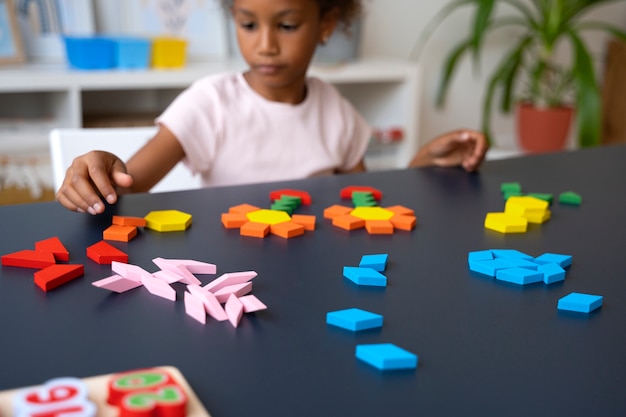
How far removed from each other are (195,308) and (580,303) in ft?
1.14

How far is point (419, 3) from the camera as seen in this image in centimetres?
334

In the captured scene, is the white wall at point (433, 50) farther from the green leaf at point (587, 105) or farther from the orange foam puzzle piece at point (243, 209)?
the orange foam puzzle piece at point (243, 209)

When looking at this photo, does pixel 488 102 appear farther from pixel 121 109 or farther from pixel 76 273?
pixel 76 273

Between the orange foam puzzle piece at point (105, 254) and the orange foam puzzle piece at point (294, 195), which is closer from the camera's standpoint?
the orange foam puzzle piece at point (105, 254)

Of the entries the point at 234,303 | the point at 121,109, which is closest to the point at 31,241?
the point at 234,303

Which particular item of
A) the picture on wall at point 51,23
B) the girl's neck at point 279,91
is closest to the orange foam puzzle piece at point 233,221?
the girl's neck at point 279,91

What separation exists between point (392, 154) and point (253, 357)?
247cm

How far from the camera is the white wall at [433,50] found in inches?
129

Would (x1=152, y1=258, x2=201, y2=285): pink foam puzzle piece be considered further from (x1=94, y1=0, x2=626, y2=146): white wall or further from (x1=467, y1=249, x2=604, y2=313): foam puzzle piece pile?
(x1=94, y1=0, x2=626, y2=146): white wall

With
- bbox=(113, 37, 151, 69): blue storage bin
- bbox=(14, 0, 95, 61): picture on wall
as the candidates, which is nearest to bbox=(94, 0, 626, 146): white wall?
bbox=(113, 37, 151, 69): blue storage bin

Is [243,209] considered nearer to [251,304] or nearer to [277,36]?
[251,304]

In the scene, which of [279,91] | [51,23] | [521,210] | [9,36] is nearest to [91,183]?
[521,210]

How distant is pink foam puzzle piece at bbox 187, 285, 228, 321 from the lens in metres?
0.64

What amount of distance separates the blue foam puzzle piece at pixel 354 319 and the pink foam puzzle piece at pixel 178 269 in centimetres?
15
